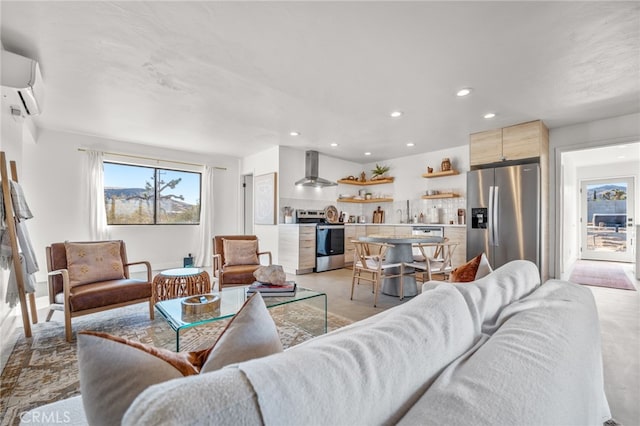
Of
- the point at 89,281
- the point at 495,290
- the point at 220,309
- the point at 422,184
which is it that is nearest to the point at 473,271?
the point at 495,290

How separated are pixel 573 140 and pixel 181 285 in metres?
5.72

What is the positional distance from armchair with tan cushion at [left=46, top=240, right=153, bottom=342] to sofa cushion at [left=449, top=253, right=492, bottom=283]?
9.02 feet

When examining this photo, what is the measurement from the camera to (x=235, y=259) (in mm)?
3723

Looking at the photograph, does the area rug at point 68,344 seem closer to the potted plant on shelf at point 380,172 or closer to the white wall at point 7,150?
the white wall at point 7,150

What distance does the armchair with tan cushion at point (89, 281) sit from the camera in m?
2.44

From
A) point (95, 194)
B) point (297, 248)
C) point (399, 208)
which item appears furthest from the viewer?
point (399, 208)

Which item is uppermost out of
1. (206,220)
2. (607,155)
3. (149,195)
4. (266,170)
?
(607,155)

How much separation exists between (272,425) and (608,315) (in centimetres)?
425

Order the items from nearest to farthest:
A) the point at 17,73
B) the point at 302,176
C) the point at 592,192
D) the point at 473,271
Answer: the point at 473,271
the point at 17,73
the point at 302,176
the point at 592,192

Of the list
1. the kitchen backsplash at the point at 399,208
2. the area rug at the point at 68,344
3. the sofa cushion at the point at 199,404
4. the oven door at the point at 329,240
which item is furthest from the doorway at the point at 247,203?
the sofa cushion at the point at 199,404

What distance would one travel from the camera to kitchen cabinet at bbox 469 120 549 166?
4070 millimetres

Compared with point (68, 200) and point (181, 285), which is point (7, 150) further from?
point (68, 200)

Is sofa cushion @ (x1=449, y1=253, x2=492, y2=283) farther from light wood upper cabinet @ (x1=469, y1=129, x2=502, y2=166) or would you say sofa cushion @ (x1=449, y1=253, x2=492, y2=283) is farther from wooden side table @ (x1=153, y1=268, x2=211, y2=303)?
light wood upper cabinet @ (x1=469, y1=129, x2=502, y2=166)

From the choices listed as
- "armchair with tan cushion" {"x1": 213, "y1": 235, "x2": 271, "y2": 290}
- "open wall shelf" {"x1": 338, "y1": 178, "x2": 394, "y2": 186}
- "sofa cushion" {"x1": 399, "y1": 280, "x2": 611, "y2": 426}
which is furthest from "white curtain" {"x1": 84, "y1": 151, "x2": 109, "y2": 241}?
"sofa cushion" {"x1": 399, "y1": 280, "x2": 611, "y2": 426}
